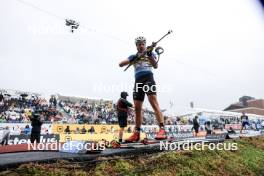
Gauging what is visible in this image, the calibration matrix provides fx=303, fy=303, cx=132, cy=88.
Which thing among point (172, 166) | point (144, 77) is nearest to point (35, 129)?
point (144, 77)

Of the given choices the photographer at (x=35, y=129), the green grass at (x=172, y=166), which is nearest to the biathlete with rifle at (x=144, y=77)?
the green grass at (x=172, y=166)

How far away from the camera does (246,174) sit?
6.42m

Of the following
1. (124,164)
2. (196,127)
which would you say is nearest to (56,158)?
(124,164)

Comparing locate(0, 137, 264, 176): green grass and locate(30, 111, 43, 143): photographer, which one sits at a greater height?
locate(30, 111, 43, 143): photographer

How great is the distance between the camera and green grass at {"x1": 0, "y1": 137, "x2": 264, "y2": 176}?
3785 millimetres

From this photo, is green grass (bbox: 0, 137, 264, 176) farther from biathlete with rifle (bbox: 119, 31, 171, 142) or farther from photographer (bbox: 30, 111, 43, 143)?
photographer (bbox: 30, 111, 43, 143)

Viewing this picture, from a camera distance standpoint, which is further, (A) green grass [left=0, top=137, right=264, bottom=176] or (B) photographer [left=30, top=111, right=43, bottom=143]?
(B) photographer [left=30, top=111, right=43, bottom=143]

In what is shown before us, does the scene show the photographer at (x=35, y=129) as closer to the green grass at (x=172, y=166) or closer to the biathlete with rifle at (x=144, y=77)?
Answer: the biathlete with rifle at (x=144, y=77)

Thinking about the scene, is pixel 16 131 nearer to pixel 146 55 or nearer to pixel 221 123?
pixel 146 55

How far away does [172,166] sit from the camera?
5.10 m

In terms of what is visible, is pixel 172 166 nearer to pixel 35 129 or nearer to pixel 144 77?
pixel 144 77

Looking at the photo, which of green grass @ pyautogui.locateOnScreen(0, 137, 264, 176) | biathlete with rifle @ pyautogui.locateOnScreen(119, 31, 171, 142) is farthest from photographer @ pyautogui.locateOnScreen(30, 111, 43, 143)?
green grass @ pyautogui.locateOnScreen(0, 137, 264, 176)

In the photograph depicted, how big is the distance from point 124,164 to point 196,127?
19564 millimetres

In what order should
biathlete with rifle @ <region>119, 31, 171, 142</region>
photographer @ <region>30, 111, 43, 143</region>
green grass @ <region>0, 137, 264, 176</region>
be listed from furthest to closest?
1. photographer @ <region>30, 111, 43, 143</region>
2. biathlete with rifle @ <region>119, 31, 171, 142</region>
3. green grass @ <region>0, 137, 264, 176</region>
